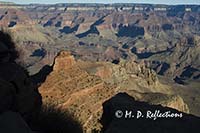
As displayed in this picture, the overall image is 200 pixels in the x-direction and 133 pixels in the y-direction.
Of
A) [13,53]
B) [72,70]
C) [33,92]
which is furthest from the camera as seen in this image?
[72,70]

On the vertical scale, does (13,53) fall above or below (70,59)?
above

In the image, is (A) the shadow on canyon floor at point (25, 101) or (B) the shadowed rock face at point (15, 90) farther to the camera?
(A) the shadow on canyon floor at point (25, 101)

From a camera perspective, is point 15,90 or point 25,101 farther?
point 25,101

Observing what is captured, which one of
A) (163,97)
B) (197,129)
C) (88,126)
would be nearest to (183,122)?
(197,129)

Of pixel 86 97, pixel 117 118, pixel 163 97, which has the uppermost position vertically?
pixel 117 118

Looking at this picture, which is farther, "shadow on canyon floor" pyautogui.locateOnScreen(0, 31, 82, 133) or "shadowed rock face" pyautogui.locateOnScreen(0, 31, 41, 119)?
"shadow on canyon floor" pyautogui.locateOnScreen(0, 31, 82, 133)

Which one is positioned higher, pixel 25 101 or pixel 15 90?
pixel 15 90

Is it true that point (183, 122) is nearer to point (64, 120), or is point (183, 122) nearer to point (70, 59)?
point (64, 120)

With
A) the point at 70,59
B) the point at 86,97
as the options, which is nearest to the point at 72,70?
the point at 70,59

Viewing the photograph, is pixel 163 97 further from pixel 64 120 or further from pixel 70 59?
pixel 64 120

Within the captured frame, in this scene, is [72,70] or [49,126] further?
[72,70]

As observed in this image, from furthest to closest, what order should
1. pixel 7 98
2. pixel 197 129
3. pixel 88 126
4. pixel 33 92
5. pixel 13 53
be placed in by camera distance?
pixel 88 126
pixel 13 53
pixel 33 92
pixel 197 129
pixel 7 98
